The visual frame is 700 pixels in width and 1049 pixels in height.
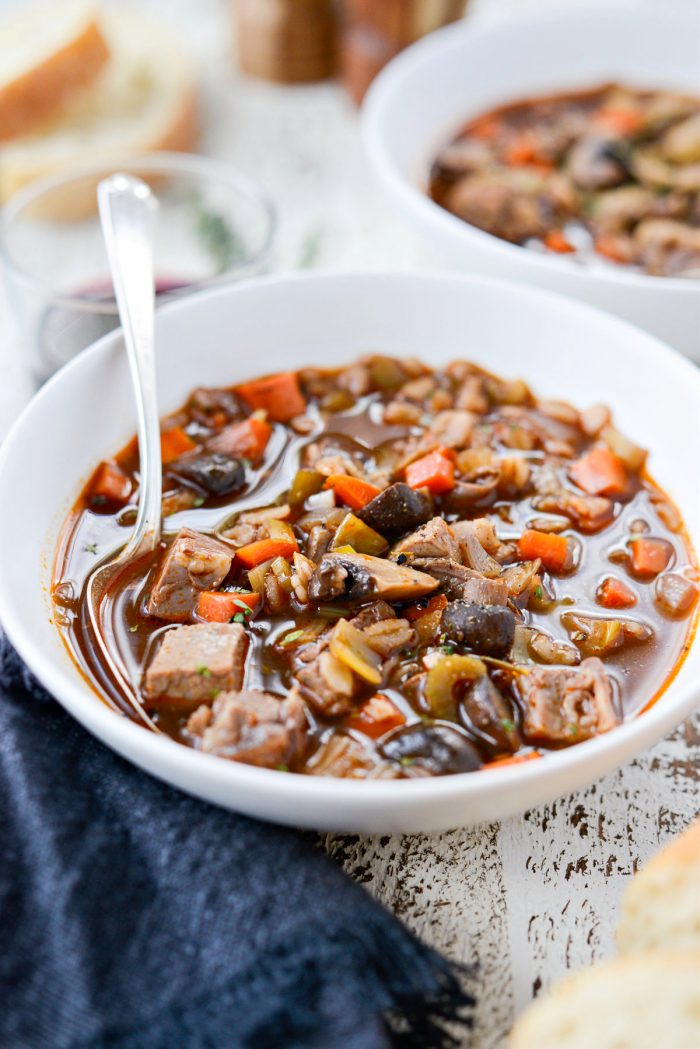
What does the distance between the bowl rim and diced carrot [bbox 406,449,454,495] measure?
1074 mm

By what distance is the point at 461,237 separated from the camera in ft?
14.5

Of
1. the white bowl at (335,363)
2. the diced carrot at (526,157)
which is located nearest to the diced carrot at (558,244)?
the diced carrot at (526,157)

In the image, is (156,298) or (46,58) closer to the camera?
(156,298)

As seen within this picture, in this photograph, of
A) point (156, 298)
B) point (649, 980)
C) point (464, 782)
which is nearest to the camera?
point (649, 980)

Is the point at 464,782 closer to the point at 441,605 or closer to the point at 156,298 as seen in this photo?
the point at 441,605

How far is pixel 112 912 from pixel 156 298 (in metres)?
2.51

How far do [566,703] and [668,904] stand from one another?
0.64 m

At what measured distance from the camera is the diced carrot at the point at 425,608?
10.3ft

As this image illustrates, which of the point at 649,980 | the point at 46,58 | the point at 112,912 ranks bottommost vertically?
the point at 112,912

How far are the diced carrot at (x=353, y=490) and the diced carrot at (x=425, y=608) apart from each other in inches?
17.7

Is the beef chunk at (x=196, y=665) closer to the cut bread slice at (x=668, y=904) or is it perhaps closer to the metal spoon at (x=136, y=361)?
the metal spoon at (x=136, y=361)

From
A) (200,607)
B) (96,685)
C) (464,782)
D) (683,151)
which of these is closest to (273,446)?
(200,607)

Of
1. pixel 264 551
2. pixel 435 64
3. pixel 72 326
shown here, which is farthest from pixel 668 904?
pixel 435 64

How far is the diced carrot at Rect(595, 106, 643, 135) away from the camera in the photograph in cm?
578
